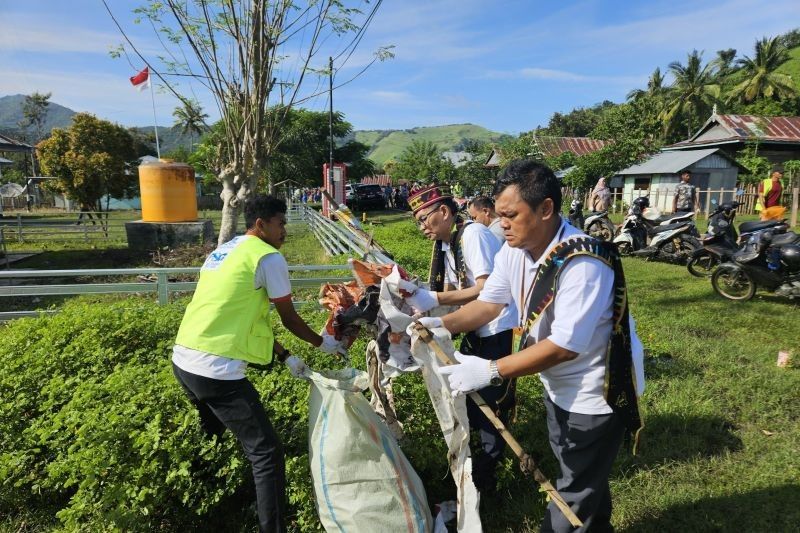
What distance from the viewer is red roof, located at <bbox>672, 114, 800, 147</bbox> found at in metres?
23.9

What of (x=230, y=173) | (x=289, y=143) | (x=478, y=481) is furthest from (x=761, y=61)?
(x=478, y=481)

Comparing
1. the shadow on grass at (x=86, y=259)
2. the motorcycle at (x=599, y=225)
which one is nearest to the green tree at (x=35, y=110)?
the shadow on grass at (x=86, y=259)

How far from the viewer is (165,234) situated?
481 inches

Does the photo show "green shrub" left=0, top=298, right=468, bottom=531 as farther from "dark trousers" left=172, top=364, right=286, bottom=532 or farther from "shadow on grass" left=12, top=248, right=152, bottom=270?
"shadow on grass" left=12, top=248, right=152, bottom=270

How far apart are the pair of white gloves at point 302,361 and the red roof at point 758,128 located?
28.0 metres

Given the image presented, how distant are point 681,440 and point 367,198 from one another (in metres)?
25.5

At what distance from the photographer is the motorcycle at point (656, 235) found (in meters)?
9.52

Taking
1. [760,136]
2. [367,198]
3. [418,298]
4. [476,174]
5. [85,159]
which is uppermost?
[760,136]

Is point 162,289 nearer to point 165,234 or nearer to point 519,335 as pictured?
point 519,335

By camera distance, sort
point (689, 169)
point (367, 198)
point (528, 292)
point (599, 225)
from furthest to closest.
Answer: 1. point (367, 198)
2. point (689, 169)
3. point (599, 225)
4. point (528, 292)

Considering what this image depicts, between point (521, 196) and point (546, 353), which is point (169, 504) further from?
point (521, 196)

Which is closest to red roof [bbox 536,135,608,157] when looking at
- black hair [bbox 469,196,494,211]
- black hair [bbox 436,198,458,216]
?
black hair [bbox 469,196,494,211]

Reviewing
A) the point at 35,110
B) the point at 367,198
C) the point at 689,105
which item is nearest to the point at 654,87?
the point at 689,105

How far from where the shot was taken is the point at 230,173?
775 centimetres
